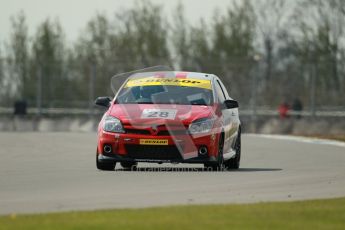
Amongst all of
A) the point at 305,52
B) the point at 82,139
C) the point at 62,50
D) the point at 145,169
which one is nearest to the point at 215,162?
the point at 145,169

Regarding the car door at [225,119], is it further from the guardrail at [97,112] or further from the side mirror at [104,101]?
the guardrail at [97,112]

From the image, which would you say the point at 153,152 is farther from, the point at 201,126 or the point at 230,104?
the point at 230,104

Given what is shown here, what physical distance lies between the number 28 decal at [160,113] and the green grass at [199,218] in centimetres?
558

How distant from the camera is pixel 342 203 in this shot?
12500 millimetres

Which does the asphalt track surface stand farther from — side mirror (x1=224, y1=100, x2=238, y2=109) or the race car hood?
side mirror (x1=224, y1=100, x2=238, y2=109)

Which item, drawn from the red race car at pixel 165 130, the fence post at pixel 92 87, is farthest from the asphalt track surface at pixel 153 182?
the fence post at pixel 92 87

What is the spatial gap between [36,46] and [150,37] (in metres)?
6.34

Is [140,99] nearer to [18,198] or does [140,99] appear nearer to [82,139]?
[18,198]

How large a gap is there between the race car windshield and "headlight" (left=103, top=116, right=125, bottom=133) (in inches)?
26.3

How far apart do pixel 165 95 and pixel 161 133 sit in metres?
1.16

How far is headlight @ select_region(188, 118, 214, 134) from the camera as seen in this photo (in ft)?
57.6

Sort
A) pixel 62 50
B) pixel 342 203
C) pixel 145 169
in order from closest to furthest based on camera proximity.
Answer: pixel 342 203 < pixel 145 169 < pixel 62 50

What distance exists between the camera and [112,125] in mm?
17781

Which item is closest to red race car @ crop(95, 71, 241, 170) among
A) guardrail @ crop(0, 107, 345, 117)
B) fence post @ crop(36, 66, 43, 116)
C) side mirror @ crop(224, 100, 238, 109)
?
side mirror @ crop(224, 100, 238, 109)
